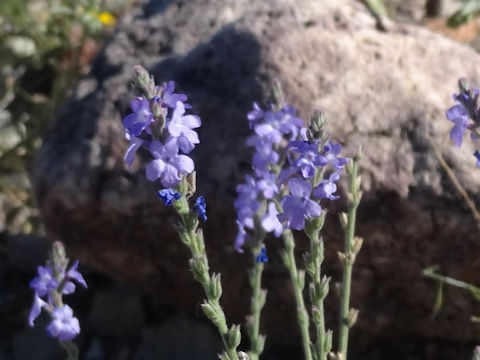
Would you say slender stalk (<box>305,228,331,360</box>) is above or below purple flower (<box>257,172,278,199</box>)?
below

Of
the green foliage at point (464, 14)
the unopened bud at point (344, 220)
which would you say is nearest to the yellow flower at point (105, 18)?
the green foliage at point (464, 14)

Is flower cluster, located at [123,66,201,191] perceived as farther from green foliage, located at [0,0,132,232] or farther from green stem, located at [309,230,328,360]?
green foliage, located at [0,0,132,232]

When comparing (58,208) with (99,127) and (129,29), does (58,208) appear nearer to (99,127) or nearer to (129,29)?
(99,127)

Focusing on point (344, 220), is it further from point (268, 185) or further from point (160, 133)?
point (160, 133)

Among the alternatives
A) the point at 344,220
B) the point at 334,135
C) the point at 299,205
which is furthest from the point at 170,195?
the point at 334,135

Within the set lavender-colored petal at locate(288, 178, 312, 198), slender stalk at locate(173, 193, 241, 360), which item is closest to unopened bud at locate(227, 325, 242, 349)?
slender stalk at locate(173, 193, 241, 360)

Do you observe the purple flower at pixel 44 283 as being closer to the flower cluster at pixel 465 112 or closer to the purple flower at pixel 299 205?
the purple flower at pixel 299 205
